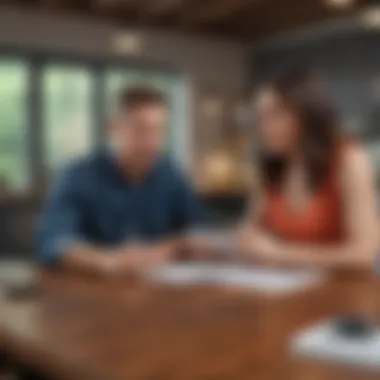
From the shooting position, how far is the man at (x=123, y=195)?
2133 millimetres

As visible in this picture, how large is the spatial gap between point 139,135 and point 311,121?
1.76 feet

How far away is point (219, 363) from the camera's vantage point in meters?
1.04

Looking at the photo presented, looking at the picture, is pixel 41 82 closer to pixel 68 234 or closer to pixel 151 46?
pixel 151 46

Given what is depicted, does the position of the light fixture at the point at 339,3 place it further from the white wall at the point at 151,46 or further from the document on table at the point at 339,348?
the document on table at the point at 339,348

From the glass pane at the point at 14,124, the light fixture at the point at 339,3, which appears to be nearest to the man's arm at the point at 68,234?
the glass pane at the point at 14,124

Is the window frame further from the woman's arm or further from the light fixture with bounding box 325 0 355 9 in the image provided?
the woman's arm

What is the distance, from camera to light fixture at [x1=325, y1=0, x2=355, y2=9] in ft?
18.5

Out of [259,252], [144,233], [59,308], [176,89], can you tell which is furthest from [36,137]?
[59,308]

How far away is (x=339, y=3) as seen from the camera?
18.8 ft

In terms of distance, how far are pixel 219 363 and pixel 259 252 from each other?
1.07 metres

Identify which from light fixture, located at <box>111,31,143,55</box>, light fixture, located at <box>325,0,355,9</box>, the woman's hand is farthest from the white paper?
light fixture, located at <box>111,31,143,55</box>

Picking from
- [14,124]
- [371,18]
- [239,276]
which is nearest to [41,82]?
[14,124]

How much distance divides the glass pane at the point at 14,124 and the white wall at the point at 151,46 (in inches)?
10.2

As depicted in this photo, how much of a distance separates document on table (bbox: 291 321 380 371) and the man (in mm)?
938
